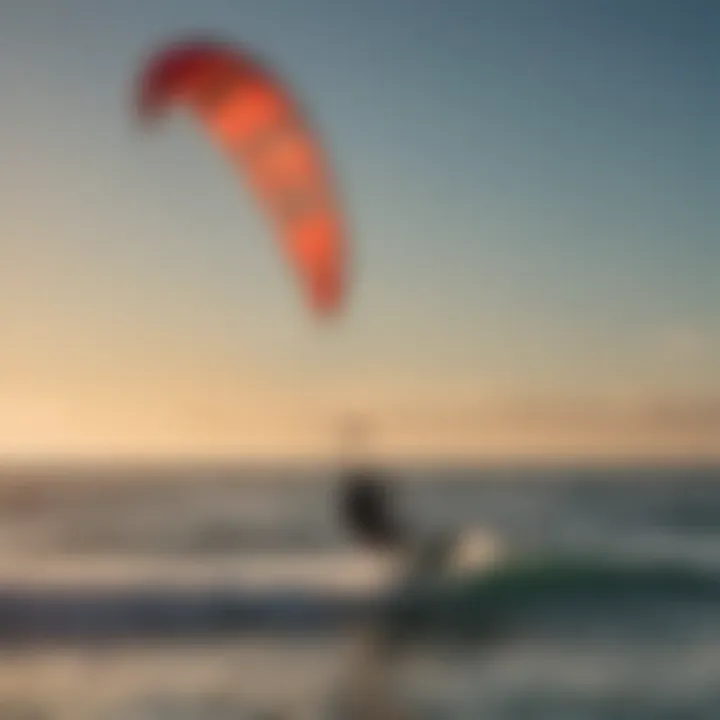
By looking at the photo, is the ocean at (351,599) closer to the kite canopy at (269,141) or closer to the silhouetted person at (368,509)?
the silhouetted person at (368,509)

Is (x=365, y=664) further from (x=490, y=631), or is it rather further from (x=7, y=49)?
(x=7, y=49)

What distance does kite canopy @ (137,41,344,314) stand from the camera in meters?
1.48

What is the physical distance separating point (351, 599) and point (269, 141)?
0.54 meters

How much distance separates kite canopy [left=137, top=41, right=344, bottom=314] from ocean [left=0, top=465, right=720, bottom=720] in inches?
10.0

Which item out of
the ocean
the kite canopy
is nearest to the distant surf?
the ocean

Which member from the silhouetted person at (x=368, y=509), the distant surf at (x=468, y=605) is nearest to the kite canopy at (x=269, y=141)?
the silhouetted person at (x=368, y=509)

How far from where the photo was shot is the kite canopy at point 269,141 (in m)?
1.48

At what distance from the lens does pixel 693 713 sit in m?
1.40

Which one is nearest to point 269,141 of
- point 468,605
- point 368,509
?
point 368,509

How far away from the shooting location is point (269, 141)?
1.49 m

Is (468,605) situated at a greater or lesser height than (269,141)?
lesser

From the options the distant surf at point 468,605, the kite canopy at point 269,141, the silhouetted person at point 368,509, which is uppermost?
the kite canopy at point 269,141

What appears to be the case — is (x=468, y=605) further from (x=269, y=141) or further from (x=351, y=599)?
(x=269, y=141)

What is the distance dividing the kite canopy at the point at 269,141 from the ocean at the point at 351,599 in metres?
0.25
